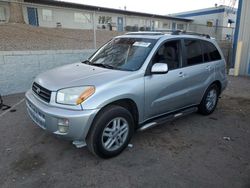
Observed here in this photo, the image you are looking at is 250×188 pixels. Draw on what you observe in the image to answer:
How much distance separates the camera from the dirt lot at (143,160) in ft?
8.77

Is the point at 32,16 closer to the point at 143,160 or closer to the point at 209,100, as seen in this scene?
the point at 209,100

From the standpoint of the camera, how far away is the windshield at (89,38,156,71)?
3.36 metres

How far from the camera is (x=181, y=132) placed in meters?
4.04

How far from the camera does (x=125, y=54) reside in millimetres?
3604

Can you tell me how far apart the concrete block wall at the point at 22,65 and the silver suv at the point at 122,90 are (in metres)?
3.30

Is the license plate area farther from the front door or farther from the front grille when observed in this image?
the front door

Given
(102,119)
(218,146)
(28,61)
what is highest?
(28,61)

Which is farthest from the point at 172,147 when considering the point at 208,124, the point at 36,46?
the point at 36,46


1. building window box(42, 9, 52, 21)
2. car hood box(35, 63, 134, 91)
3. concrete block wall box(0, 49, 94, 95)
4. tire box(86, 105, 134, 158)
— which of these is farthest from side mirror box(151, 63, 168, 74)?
building window box(42, 9, 52, 21)

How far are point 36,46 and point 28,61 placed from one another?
1152 millimetres

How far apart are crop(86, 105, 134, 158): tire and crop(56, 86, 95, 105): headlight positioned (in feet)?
1.01

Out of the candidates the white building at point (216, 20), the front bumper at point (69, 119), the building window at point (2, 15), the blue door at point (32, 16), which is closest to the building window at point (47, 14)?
the blue door at point (32, 16)

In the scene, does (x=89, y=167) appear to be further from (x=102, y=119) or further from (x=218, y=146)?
(x=218, y=146)

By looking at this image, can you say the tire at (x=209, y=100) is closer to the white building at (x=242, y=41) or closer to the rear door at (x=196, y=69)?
the rear door at (x=196, y=69)
